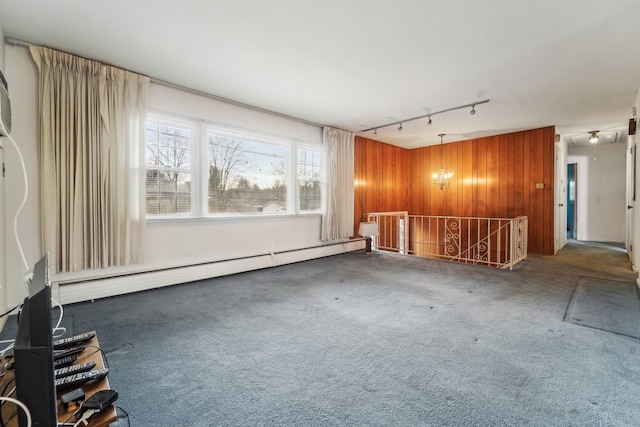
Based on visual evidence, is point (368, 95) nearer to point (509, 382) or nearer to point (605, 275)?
point (509, 382)

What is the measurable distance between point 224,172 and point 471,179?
5586 millimetres

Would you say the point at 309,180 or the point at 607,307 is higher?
the point at 309,180

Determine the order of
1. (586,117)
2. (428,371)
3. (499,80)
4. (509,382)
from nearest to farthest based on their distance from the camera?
(509,382) → (428,371) → (499,80) → (586,117)

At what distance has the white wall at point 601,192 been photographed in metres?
6.89

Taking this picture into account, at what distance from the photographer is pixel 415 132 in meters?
5.93

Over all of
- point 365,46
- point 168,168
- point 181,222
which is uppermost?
point 365,46

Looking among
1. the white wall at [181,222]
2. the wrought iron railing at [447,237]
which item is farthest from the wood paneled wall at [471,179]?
the white wall at [181,222]

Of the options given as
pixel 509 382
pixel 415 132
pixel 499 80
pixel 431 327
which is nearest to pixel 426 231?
pixel 415 132

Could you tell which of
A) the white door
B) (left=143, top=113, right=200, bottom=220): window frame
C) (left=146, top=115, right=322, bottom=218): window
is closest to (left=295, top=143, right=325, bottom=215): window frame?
(left=146, top=115, right=322, bottom=218): window

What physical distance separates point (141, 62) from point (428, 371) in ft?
12.7

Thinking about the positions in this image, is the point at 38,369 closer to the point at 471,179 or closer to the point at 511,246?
the point at 511,246

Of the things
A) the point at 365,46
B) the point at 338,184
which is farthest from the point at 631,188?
the point at 365,46

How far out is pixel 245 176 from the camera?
4.46 m

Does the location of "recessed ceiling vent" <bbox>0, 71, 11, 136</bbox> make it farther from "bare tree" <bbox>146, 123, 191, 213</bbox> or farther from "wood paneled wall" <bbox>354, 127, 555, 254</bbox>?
"wood paneled wall" <bbox>354, 127, 555, 254</bbox>
